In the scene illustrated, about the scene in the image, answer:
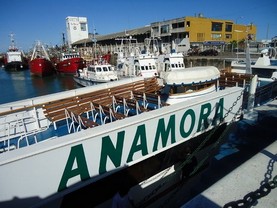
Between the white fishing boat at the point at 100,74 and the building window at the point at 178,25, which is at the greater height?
the building window at the point at 178,25

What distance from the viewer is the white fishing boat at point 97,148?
10.6 feet

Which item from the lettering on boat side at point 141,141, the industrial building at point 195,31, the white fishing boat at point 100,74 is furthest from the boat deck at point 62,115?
the industrial building at point 195,31

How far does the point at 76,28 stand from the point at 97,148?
113 metres

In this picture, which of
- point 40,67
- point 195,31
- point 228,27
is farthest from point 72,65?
point 228,27

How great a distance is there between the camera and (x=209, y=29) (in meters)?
59.1

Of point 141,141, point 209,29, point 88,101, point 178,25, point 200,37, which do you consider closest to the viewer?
point 141,141

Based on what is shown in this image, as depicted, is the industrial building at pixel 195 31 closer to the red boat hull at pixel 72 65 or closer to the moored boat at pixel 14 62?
the red boat hull at pixel 72 65

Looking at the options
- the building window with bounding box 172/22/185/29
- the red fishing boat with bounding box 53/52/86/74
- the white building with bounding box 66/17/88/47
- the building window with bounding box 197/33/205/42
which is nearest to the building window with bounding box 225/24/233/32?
the building window with bounding box 197/33/205/42

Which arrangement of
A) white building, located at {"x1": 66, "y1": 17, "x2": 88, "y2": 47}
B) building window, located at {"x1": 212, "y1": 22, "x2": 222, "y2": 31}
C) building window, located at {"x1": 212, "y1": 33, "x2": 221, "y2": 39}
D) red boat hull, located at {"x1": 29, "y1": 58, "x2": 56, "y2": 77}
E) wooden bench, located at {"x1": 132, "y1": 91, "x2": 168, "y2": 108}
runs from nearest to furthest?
wooden bench, located at {"x1": 132, "y1": 91, "x2": 168, "y2": 108} → red boat hull, located at {"x1": 29, "y1": 58, "x2": 56, "y2": 77} → building window, located at {"x1": 212, "y1": 22, "x2": 222, "y2": 31} → building window, located at {"x1": 212, "y1": 33, "x2": 221, "y2": 39} → white building, located at {"x1": 66, "y1": 17, "x2": 88, "y2": 47}

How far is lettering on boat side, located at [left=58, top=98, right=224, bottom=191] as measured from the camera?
3.58 m

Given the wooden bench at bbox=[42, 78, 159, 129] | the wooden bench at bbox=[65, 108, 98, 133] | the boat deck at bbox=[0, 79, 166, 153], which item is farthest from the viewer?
the wooden bench at bbox=[42, 78, 159, 129]

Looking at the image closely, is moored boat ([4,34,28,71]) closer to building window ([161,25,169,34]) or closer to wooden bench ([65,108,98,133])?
building window ([161,25,169,34])

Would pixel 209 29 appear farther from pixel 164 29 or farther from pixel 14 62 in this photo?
pixel 14 62

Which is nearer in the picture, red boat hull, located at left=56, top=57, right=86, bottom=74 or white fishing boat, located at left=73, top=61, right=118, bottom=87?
white fishing boat, located at left=73, top=61, right=118, bottom=87
